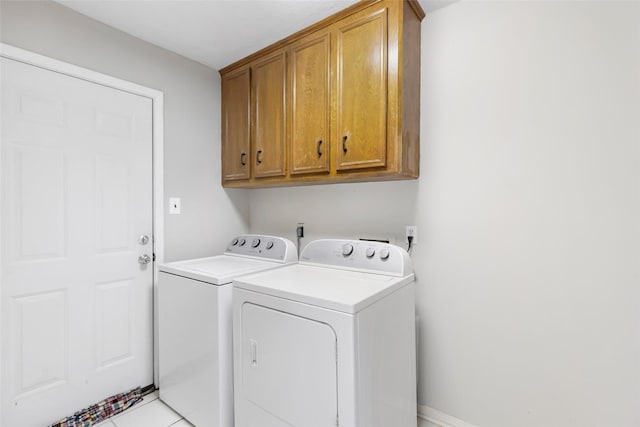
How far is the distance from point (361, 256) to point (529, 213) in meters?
0.88

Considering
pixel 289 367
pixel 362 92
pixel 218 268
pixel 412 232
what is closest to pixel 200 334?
pixel 218 268

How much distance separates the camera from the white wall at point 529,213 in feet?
4.14

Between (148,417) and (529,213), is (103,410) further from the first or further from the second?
(529,213)

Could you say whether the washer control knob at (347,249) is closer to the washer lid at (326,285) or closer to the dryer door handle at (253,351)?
the washer lid at (326,285)

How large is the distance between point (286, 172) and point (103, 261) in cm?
130

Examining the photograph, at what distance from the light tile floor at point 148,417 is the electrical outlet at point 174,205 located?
1.29m

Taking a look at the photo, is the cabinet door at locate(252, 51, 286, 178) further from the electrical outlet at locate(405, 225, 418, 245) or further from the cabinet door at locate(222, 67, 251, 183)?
the electrical outlet at locate(405, 225, 418, 245)

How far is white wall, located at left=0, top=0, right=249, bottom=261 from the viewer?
5.28ft

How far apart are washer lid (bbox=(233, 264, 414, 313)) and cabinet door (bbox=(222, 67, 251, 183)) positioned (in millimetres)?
1013

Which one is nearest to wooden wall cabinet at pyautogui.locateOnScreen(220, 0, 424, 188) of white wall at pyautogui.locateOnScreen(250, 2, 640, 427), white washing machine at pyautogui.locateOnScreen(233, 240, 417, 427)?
white wall at pyautogui.locateOnScreen(250, 2, 640, 427)

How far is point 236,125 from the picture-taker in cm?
236

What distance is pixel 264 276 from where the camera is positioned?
5.24ft

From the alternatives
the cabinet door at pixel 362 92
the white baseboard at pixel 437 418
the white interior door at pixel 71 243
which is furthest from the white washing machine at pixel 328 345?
the white interior door at pixel 71 243

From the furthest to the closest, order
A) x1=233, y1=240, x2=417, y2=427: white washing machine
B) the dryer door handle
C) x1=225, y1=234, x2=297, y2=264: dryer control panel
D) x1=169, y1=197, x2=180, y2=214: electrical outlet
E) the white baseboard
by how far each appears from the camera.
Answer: x1=169, y1=197, x2=180, y2=214: electrical outlet → x1=225, y1=234, x2=297, y2=264: dryer control panel → the white baseboard → the dryer door handle → x1=233, y1=240, x2=417, y2=427: white washing machine
